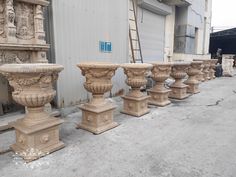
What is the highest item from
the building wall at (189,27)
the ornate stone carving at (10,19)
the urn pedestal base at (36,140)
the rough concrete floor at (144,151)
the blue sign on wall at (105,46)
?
the building wall at (189,27)

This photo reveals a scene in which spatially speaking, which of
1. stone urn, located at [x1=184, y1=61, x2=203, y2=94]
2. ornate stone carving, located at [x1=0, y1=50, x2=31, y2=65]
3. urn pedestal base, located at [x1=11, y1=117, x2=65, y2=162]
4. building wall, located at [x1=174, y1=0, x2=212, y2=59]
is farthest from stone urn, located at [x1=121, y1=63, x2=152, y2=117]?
building wall, located at [x1=174, y1=0, x2=212, y2=59]

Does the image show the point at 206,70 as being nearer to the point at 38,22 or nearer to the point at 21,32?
the point at 38,22

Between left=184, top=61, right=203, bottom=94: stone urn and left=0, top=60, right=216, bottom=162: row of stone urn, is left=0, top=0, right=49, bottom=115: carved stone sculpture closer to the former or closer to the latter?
left=0, top=60, right=216, bottom=162: row of stone urn

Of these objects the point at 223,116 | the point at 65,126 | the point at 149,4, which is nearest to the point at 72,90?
the point at 65,126

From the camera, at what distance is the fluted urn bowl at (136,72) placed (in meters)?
3.27

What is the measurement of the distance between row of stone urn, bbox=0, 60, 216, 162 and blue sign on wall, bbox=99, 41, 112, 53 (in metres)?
0.89

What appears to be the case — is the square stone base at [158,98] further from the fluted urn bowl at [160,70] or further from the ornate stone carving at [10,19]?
the ornate stone carving at [10,19]

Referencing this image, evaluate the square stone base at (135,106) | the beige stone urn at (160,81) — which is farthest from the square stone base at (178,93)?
the square stone base at (135,106)

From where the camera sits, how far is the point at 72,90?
3500 millimetres

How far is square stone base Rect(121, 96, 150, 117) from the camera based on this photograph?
3.45 metres

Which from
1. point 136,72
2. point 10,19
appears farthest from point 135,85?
point 10,19

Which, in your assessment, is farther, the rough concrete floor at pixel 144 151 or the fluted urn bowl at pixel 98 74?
the fluted urn bowl at pixel 98 74

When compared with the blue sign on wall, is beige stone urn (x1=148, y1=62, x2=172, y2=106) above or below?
below

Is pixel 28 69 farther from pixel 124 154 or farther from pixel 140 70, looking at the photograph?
pixel 140 70
